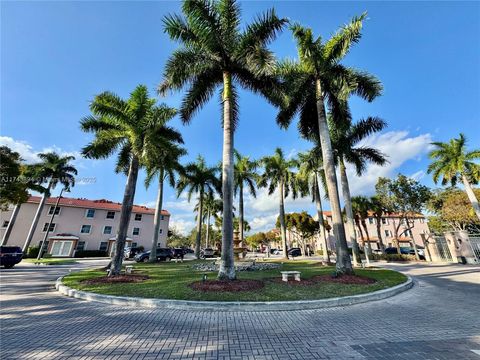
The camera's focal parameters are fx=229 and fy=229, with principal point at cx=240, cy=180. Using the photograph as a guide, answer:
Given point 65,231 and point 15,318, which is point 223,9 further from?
point 65,231

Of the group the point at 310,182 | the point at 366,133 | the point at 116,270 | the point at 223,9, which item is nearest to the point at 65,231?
the point at 116,270

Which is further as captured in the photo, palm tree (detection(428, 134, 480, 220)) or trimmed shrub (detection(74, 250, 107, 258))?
trimmed shrub (detection(74, 250, 107, 258))

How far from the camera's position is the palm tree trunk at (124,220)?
39.9ft

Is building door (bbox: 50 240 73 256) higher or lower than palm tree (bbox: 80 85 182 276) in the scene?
lower

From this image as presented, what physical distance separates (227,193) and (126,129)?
8818mm

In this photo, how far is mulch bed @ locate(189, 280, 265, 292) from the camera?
855 centimetres

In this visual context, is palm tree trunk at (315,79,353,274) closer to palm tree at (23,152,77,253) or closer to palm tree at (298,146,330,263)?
palm tree at (298,146,330,263)

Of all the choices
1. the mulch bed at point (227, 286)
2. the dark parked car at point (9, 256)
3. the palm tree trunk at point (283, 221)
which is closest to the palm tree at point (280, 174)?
the palm tree trunk at point (283, 221)

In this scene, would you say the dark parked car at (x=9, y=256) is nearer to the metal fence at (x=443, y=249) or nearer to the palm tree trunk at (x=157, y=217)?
the palm tree trunk at (x=157, y=217)

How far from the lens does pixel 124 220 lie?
42.6 ft

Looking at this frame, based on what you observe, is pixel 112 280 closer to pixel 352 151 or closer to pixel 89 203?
pixel 352 151

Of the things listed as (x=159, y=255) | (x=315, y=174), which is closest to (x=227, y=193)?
(x=315, y=174)

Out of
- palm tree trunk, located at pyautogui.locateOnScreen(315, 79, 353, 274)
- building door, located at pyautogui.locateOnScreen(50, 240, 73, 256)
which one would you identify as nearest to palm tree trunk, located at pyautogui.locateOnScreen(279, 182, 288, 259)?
palm tree trunk, located at pyautogui.locateOnScreen(315, 79, 353, 274)

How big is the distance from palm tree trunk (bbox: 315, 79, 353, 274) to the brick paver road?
3.64 meters
